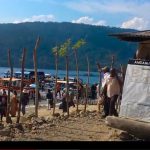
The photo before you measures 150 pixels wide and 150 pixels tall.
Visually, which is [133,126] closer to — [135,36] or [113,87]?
[135,36]

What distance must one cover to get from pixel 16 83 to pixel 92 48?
85.9 m

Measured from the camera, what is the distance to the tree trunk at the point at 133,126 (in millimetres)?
9598

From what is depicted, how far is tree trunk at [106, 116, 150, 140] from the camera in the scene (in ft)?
31.5

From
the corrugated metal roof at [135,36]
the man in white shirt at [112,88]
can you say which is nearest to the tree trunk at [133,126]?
the corrugated metal roof at [135,36]

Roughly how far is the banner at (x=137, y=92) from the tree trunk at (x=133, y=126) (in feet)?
0.78

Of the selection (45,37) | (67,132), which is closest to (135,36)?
(67,132)

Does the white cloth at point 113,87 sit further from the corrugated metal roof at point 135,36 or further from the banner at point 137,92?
the banner at point 137,92

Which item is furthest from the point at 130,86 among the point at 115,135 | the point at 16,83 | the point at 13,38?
the point at 13,38

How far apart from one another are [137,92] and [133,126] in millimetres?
836

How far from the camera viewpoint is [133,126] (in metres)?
10.0

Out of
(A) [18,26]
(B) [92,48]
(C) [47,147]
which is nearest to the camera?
(C) [47,147]

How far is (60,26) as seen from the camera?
600 ft

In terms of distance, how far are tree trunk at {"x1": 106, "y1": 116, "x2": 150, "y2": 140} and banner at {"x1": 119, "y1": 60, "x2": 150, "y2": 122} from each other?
24cm

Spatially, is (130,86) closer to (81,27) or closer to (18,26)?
(81,27)
